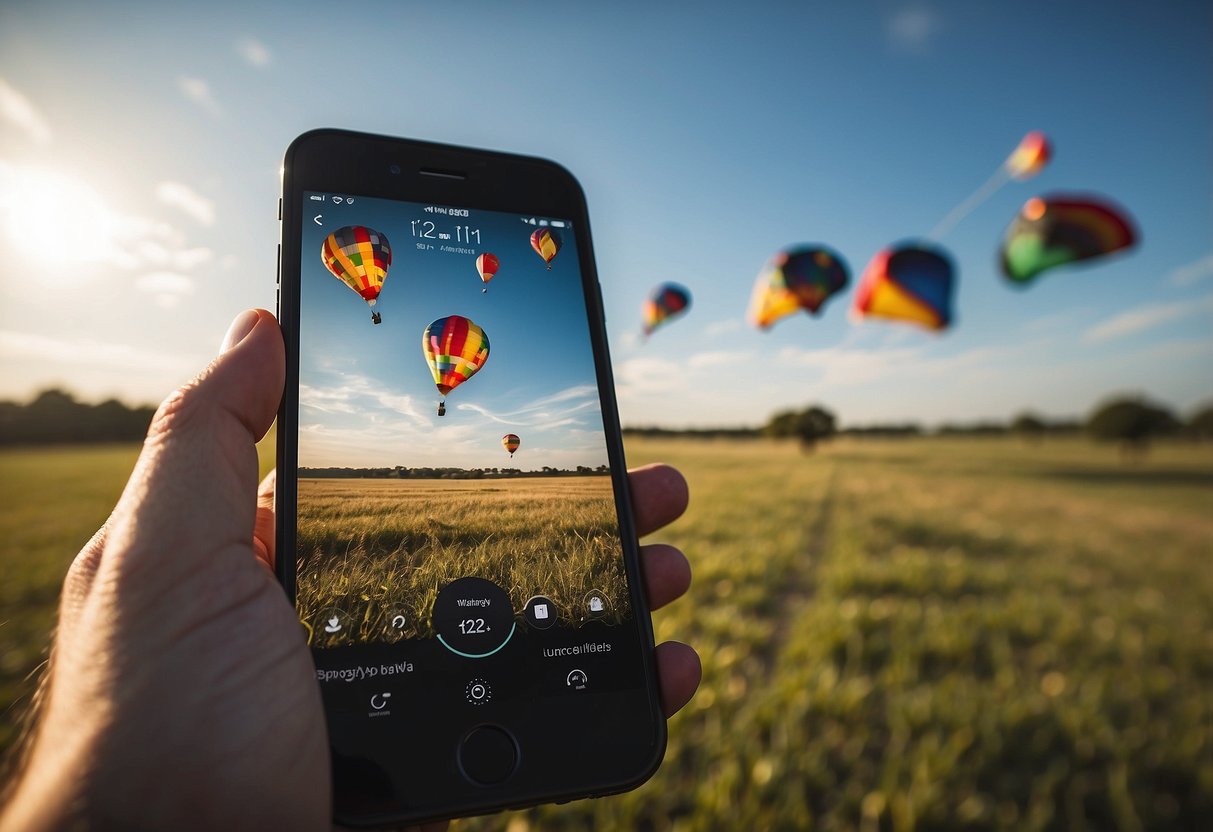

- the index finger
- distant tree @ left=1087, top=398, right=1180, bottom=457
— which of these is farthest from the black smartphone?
distant tree @ left=1087, top=398, right=1180, bottom=457

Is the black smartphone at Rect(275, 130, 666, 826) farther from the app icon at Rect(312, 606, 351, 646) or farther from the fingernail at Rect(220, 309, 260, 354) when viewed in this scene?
the fingernail at Rect(220, 309, 260, 354)

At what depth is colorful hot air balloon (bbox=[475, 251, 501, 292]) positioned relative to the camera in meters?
2.11

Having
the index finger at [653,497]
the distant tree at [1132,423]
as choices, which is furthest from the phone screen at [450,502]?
the distant tree at [1132,423]

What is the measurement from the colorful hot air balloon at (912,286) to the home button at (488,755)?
1546cm

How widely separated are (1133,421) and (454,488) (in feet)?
268

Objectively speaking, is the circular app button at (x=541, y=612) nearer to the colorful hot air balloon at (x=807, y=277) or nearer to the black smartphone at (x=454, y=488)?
the black smartphone at (x=454, y=488)

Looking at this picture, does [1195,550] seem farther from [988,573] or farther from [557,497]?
[557,497]

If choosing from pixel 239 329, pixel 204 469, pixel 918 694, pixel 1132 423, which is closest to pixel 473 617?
pixel 204 469

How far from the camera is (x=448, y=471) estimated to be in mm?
1876

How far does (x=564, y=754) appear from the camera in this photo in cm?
166

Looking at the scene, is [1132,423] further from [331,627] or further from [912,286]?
[331,627]

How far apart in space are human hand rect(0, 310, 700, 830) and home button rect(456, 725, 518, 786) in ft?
1.15

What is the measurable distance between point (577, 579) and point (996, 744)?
4.66m

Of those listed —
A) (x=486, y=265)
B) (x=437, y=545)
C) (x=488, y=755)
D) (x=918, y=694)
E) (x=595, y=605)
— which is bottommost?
(x=918, y=694)
